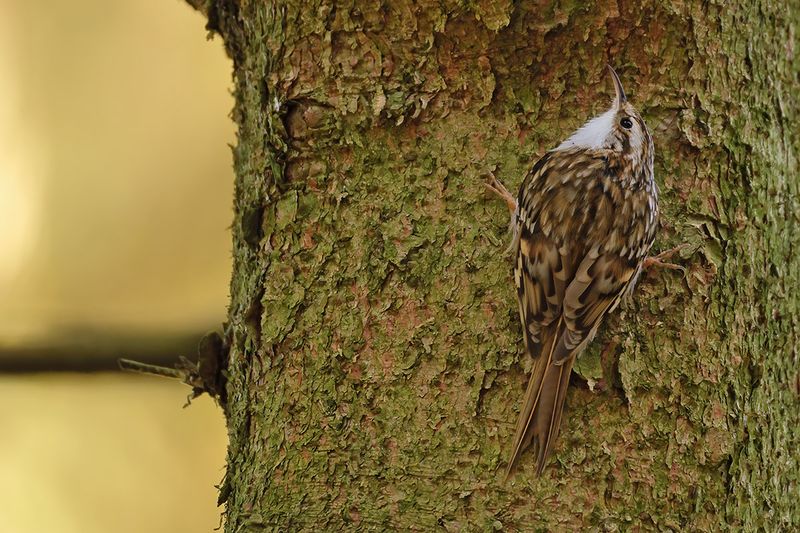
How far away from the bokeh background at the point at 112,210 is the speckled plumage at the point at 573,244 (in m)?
1.31

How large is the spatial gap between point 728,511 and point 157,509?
196 centimetres

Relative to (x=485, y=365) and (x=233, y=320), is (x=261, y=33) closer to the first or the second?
(x=233, y=320)

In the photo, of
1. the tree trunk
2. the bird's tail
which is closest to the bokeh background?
the tree trunk

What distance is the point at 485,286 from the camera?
1.63m

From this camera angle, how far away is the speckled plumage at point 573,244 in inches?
61.4

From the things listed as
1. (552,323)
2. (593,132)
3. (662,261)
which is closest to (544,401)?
(552,323)

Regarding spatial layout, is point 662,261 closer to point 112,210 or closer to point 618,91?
point 618,91

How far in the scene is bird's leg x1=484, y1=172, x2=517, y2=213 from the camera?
162cm

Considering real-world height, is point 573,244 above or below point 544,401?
above

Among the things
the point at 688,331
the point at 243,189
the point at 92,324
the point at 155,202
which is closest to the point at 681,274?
the point at 688,331

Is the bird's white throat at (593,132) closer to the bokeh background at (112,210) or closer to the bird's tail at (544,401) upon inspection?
the bird's tail at (544,401)

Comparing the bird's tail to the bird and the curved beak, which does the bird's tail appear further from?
the curved beak

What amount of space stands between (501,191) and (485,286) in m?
0.17

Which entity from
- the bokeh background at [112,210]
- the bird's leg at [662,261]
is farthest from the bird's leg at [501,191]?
the bokeh background at [112,210]
